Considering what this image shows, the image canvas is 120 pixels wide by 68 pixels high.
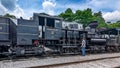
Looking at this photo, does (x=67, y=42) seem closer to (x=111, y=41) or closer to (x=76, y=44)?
(x=76, y=44)

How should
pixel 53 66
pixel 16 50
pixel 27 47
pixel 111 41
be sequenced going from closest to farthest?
1. pixel 53 66
2. pixel 16 50
3. pixel 27 47
4. pixel 111 41

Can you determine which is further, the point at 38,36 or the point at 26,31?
the point at 38,36

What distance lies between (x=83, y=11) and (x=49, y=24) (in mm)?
49533

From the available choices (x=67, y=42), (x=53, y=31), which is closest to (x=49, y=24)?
(x=53, y=31)

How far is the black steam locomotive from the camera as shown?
15.7m

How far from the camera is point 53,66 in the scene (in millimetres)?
11219

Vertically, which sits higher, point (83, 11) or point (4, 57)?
point (83, 11)

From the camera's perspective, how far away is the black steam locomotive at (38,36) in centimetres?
1566

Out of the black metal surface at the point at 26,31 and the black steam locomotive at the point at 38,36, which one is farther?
the black metal surface at the point at 26,31

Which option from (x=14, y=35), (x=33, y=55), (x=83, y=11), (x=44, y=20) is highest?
(x=83, y=11)

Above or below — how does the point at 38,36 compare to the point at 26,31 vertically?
below

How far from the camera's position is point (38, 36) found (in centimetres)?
1758

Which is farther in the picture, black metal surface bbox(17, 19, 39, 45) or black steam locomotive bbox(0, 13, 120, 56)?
black metal surface bbox(17, 19, 39, 45)

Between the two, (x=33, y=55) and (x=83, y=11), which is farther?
(x=83, y=11)
